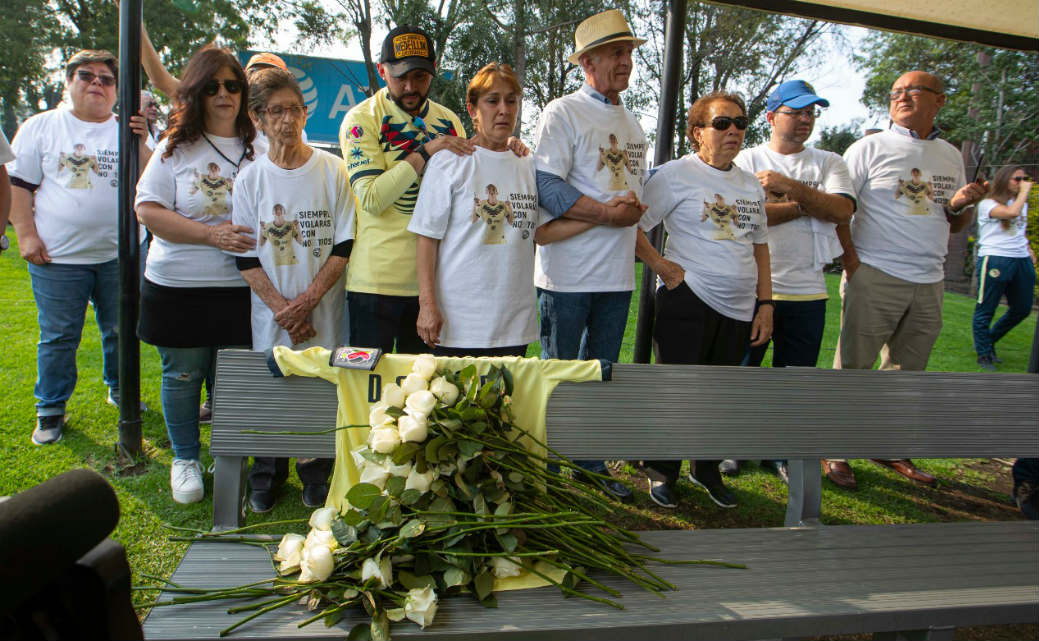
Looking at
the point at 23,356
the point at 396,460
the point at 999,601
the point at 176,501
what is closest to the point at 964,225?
the point at 999,601

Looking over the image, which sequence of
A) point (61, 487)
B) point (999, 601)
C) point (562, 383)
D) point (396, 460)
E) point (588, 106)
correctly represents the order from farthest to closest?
point (588, 106), point (562, 383), point (999, 601), point (396, 460), point (61, 487)

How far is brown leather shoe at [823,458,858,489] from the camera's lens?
402 centimetres

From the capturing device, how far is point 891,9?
4.30 m

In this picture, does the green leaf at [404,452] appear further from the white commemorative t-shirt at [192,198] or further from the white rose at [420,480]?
the white commemorative t-shirt at [192,198]

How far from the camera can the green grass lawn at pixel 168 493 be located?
10.3 feet

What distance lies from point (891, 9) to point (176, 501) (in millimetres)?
4942

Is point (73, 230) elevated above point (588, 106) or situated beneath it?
situated beneath

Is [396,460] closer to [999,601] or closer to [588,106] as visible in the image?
[999,601]

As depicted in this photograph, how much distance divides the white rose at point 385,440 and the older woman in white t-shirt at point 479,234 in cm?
113

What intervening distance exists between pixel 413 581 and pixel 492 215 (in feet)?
5.54

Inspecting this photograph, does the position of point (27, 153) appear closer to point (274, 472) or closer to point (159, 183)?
point (159, 183)

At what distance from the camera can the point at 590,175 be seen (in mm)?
3326

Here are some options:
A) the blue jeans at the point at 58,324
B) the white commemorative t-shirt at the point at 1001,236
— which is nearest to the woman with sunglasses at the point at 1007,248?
the white commemorative t-shirt at the point at 1001,236

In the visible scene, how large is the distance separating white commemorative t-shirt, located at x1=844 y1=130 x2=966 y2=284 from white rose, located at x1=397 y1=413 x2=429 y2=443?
10.8 feet
